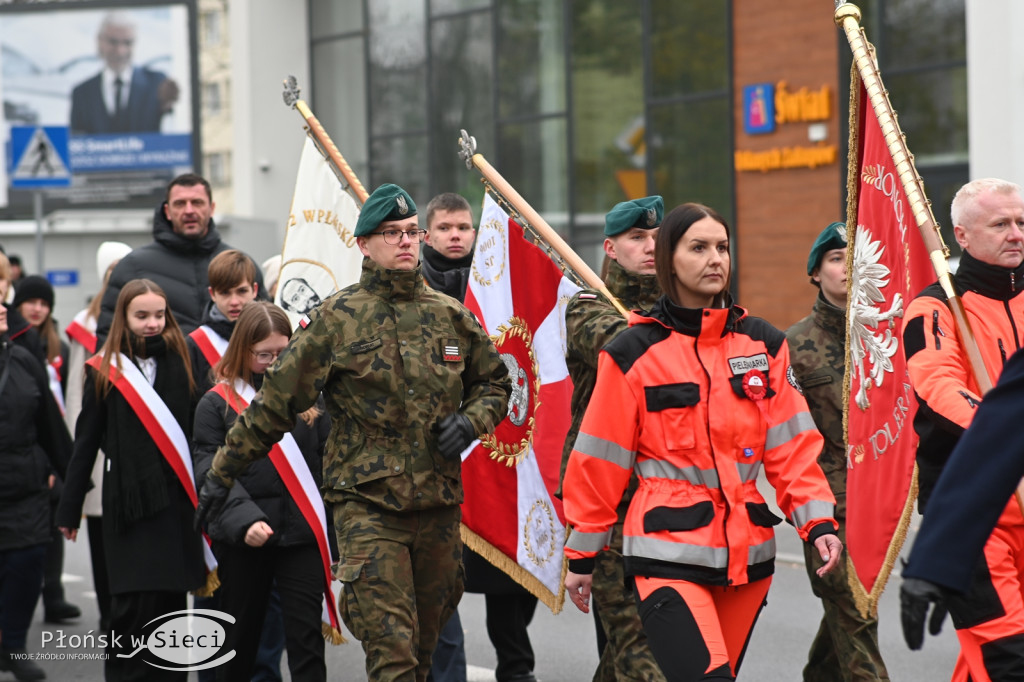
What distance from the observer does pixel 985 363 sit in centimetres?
424

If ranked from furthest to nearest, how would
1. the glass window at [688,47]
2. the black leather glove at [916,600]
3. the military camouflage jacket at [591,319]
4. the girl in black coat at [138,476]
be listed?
the glass window at [688,47] → the girl in black coat at [138,476] → the military camouflage jacket at [591,319] → the black leather glove at [916,600]

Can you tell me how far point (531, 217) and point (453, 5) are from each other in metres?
15.8

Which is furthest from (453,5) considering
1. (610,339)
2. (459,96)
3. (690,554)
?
(690,554)

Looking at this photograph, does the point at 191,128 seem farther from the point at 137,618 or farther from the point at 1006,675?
the point at 1006,675

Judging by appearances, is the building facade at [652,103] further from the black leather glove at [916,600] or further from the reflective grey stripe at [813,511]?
the black leather glove at [916,600]

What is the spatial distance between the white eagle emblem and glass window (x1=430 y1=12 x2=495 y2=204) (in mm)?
16222

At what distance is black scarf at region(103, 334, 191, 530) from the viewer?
6.25 m

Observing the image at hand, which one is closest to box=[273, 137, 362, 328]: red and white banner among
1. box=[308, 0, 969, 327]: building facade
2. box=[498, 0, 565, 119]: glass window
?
box=[308, 0, 969, 327]: building facade

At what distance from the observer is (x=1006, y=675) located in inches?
153

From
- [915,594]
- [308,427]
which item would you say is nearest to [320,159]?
[308,427]

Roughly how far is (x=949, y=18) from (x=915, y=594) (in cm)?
1377

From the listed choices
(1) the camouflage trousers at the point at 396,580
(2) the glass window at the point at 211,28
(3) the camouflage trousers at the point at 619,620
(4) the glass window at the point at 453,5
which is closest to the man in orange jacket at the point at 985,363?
(3) the camouflage trousers at the point at 619,620

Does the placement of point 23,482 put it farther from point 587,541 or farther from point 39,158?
Answer: point 39,158

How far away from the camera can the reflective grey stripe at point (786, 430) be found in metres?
4.27
